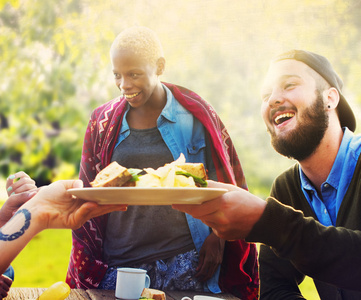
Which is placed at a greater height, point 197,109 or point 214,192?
point 197,109

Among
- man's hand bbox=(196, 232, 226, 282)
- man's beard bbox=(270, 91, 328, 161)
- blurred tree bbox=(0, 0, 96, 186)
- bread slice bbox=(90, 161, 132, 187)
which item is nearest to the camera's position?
bread slice bbox=(90, 161, 132, 187)

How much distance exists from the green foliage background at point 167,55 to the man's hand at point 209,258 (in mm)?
2725

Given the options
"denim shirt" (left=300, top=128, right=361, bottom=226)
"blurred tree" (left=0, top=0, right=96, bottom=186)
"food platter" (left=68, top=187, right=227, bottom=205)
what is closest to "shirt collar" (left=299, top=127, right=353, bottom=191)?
"denim shirt" (left=300, top=128, right=361, bottom=226)

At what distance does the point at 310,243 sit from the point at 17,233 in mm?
929

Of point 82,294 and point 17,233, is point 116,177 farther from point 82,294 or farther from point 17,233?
point 82,294

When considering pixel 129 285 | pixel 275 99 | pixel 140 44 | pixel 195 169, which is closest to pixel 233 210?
pixel 195 169

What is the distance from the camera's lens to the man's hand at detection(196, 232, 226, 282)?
1.95 metres

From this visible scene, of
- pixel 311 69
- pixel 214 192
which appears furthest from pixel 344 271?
pixel 311 69

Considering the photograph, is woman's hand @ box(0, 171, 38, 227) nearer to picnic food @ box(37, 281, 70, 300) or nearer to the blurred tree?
picnic food @ box(37, 281, 70, 300)

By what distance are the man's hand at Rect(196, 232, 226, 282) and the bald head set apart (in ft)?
2.95

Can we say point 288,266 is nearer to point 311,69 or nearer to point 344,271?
point 344,271

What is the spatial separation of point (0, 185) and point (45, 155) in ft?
4.59

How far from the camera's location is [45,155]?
478cm

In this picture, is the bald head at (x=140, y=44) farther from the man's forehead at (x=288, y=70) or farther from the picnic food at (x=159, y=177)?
the picnic food at (x=159, y=177)
